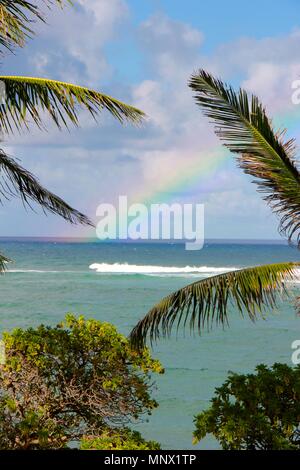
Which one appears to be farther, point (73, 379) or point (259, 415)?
point (73, 379)

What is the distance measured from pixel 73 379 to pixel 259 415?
2.68 meters

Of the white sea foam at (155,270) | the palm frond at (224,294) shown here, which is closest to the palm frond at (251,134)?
the palm frond at (224,294)

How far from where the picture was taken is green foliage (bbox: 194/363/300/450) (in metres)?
6.68

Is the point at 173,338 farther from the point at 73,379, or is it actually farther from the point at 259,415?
the point at 259,415

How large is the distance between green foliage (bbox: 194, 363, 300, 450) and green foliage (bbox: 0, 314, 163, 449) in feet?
5.22

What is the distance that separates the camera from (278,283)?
659 cm

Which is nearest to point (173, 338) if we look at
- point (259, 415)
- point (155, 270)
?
point (259, 415)

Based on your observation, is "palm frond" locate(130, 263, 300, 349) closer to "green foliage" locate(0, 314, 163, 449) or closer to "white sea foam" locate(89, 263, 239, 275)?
"green foliage" locate(0, 314, 163, 449)

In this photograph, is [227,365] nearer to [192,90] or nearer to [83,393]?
[83,393]

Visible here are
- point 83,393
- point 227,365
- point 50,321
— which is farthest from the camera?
point 50,321

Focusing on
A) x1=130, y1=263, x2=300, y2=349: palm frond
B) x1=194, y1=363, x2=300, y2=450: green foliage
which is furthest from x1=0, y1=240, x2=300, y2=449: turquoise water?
x1=194, y1=363, x2=300, y2=450: green foliage

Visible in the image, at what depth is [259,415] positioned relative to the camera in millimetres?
6711
